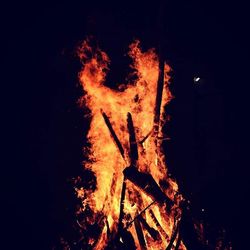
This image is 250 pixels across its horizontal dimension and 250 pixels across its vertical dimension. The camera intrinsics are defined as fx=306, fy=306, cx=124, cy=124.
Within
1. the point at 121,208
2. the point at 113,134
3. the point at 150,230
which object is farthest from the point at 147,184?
the point at 113,134

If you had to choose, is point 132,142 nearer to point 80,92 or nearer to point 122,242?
point 122,242

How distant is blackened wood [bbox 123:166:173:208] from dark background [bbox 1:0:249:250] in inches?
43.7

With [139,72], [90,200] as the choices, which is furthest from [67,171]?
[139,72]

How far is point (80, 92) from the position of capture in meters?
4.92

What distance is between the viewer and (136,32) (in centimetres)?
484

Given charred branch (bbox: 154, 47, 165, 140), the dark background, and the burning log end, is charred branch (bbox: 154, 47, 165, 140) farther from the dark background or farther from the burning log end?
the burning log end

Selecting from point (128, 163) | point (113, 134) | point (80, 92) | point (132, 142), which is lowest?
point (128, 163)

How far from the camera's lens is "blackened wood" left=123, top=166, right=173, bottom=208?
12.0 ft

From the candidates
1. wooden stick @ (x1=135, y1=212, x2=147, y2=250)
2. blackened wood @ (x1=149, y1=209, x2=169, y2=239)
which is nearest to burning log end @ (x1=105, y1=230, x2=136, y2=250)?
wooden stick @ (x1=135, y1=212, x2=147, y2=250)

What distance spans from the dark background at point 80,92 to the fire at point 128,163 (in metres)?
0.36

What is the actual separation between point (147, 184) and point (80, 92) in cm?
201

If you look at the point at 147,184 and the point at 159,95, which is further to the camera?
the point at 159,95

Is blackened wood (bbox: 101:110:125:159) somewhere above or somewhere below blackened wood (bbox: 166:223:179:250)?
above

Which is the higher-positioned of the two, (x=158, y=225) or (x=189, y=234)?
(x=158, y=225)
